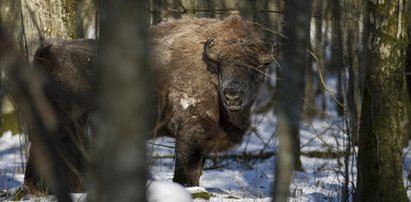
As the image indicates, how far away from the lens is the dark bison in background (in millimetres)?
8961

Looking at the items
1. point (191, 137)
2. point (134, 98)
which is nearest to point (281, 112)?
point (134, 98)

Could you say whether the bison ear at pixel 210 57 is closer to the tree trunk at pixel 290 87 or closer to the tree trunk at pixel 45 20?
the tree trunk at pixel 45 20

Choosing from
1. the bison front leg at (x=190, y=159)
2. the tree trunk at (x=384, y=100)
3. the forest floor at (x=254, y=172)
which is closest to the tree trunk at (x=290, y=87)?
the tree trunk at (x=384, y=100)

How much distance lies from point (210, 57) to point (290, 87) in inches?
205

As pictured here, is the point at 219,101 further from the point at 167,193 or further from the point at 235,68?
the point at 167,193

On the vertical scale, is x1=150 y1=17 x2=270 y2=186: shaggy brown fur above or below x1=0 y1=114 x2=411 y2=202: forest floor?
above

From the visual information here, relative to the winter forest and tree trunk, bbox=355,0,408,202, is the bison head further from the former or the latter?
tree trunk, bbox=355,0,408,202

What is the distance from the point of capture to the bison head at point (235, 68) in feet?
29.6

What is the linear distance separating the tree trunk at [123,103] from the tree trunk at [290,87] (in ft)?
4.17

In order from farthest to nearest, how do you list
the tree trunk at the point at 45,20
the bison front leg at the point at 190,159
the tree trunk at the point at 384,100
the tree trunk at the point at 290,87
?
the bison front leg at the point at 190,159, the tree trunk at the point at 45,20, the tree trunk at the point at 384,100, the tree trunk at the point at 290,87

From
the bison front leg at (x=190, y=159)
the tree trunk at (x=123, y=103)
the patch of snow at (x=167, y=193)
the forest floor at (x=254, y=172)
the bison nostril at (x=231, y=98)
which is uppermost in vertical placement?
the tree trunk at (x=123, y=103)

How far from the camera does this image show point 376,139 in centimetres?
716

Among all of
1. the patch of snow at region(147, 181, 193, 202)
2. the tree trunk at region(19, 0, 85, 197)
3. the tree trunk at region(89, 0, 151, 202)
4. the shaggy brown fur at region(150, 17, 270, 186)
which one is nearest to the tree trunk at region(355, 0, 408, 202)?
the shaggy brown fur at region(150, 17, 270, 186)

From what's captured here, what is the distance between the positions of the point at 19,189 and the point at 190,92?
2.48 meters
